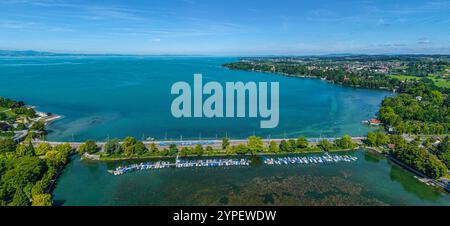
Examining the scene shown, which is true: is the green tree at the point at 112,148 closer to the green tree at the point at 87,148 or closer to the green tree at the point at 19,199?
the green tree at the point at 87,148

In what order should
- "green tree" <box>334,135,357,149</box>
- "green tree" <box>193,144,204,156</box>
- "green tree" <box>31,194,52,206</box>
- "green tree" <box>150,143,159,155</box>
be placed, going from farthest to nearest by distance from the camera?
"green tree" <box>334,135,357,149</box>
"green tree" <box>150,143,159,155</box>
"green tree" <box>193,144,204,156</box>
"green tree" <box>31,194,52,206</box>

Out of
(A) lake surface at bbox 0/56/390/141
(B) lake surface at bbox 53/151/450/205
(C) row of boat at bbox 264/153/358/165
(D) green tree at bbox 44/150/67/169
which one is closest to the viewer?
(B) lake surface at bbox 53/151/450/205

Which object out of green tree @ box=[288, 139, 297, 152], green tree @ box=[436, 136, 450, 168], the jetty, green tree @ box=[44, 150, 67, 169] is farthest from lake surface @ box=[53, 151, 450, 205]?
green tree @ box=[436, 136, 450, 168]

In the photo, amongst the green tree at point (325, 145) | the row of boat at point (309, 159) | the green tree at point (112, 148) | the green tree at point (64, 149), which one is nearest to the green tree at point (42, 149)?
the green tree at point (64, 149)

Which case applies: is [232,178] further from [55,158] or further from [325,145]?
[55,158]

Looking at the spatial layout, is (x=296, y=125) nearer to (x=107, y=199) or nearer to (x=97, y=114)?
(x=107, y=199)

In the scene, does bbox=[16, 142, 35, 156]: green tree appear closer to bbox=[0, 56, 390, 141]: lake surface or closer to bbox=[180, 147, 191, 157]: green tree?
bbox=[0, 56, 390, 141]: lake surface

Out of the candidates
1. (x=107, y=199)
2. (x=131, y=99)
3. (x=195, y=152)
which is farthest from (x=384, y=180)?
(x=131, y=99)

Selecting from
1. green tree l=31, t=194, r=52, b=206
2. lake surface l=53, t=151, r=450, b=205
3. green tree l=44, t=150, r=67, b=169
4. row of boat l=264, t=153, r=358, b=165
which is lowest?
lake surface l=53, t=151, r=450, b=205

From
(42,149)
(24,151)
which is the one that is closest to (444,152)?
(42,149)
